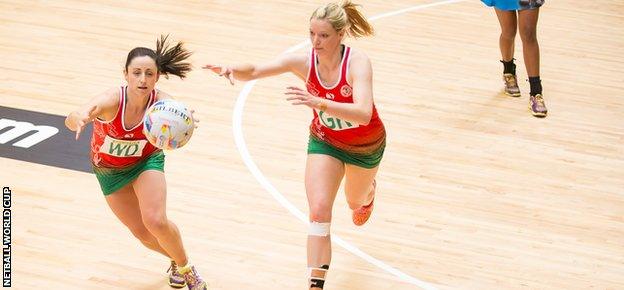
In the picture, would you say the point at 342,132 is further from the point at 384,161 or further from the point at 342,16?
the point at 384,161

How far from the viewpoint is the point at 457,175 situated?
8461 millimetres

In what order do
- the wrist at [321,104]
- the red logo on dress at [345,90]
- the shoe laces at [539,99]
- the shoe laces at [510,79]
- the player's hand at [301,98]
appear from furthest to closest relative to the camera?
the shoe laces at [510,79]
the shoe laces at [539,99]
the red logo on dress at [345,90]
the wrist at [321,104]
the player's hand at [301,98]

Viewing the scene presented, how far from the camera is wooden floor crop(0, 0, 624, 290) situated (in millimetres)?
6859

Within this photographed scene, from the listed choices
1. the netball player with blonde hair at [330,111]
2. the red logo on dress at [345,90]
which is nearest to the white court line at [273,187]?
the netball player with blonde hair at [330,111]

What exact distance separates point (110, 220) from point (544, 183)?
3618mm

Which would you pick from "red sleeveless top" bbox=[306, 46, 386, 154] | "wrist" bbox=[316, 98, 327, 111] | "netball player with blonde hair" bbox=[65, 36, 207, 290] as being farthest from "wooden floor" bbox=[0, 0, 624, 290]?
"wrist" bbox=[316, 98, 327, 111]

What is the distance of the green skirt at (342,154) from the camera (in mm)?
6160

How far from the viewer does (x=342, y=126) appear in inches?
240

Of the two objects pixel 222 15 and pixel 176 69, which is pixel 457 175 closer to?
pixel 176 69

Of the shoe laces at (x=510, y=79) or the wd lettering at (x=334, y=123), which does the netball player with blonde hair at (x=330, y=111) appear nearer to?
the wd lettering at (x=334, y=123)

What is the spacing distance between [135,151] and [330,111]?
1233mm

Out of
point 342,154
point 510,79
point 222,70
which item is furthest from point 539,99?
point 222,70

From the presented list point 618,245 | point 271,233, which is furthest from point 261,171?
point 618,245

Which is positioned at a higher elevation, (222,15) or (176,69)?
(176,69)
